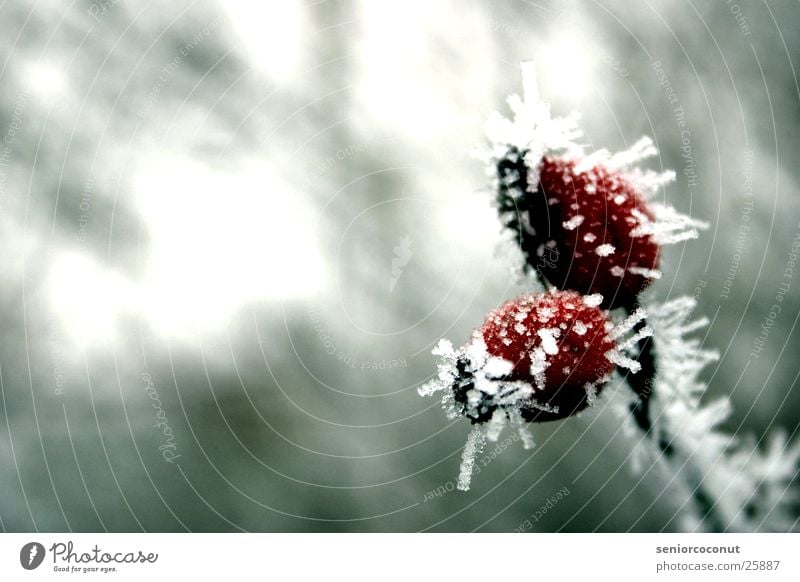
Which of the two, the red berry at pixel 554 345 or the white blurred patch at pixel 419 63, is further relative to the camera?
the white blurred patch at pixel 419 63

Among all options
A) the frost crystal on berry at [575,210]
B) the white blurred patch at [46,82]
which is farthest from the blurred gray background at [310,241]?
the frost crystal on berry at [575,210]

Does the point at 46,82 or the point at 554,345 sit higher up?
the point at 46,82

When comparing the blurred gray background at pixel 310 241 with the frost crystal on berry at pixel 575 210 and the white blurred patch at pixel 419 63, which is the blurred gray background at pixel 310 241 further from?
the frost crystal on berry at pixel 575 210

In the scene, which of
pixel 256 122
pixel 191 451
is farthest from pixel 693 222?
pixel 191 451

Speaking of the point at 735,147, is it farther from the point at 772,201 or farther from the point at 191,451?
the point at 191,451

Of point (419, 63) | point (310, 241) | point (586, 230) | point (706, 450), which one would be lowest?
point (706, 450)
